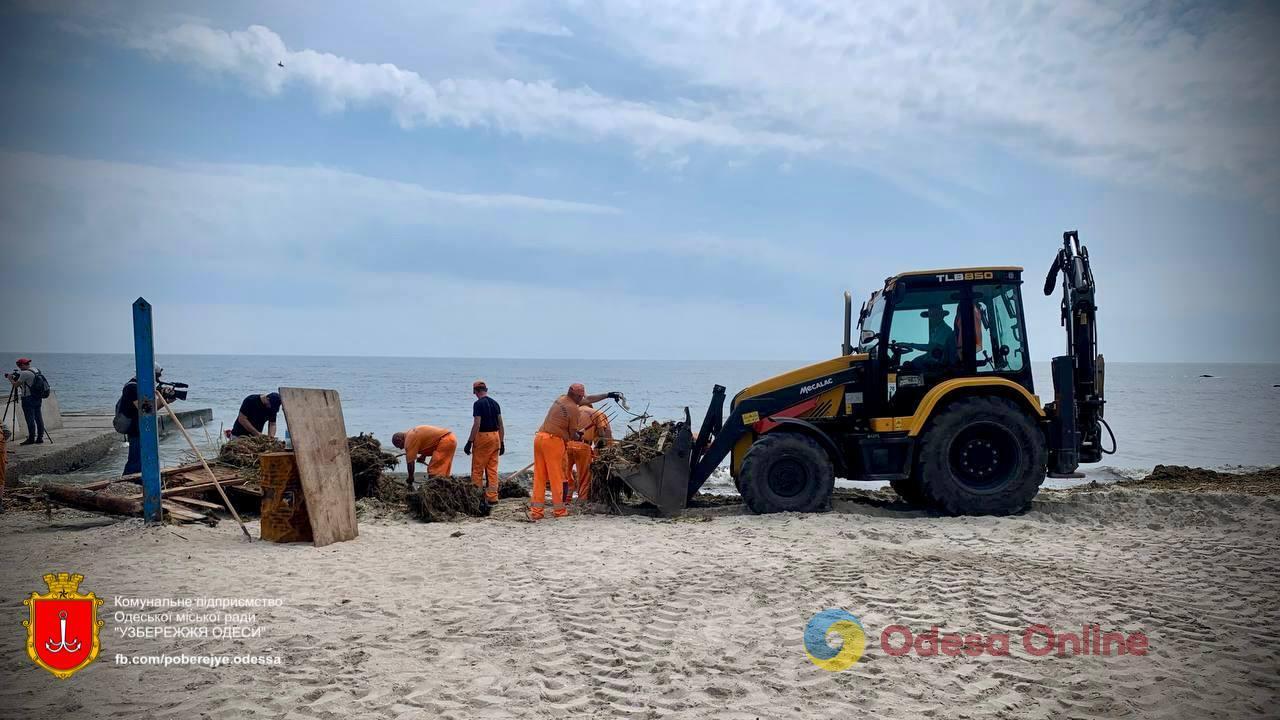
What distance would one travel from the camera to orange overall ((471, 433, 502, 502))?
10523mm

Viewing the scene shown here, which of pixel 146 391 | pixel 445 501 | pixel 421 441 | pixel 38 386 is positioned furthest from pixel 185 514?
pixel 38 386

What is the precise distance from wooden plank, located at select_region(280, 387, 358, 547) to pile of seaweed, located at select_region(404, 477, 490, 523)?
133 cm

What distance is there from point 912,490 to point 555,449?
489cm

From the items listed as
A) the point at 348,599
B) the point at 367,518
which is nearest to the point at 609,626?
the point at 348,599

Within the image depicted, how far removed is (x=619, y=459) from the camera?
9.39 m

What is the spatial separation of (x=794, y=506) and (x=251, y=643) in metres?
5.89

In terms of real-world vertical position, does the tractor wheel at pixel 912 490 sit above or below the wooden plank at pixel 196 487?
below

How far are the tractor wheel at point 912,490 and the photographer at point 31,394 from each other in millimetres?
17850

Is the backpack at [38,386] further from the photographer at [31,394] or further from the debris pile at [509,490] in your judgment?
the debris pile at [509,490]

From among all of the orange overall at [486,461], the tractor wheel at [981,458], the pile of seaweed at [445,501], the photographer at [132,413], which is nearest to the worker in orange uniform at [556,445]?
the pile of seaweed at [445,501]

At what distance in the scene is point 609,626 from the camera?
5102 mm

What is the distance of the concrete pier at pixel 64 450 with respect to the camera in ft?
47.9

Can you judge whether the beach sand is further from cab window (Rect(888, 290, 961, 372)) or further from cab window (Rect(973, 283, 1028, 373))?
cab window (Rect(888, 290, 961, 372))

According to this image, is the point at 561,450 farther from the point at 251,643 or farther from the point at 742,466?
the point at 251,643
